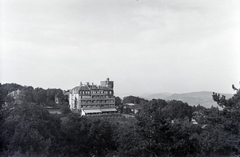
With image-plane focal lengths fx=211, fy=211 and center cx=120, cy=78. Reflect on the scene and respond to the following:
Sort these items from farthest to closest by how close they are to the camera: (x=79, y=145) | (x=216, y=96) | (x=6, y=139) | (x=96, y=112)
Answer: (x=96, y=112), (x=79, y=145), (x=216, y=96), (x=6, y=139)

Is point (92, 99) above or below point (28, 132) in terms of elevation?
above

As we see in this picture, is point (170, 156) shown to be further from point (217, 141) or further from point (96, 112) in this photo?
point (96, 112)

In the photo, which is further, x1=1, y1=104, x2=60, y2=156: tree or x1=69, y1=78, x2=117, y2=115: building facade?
x1=69, y1=78, x2=117, y2=115: building facade

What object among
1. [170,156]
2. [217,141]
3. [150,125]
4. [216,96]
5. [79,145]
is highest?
[216,96]

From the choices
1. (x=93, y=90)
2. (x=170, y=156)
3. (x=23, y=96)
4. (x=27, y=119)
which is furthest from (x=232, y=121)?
(x=23, y=96)

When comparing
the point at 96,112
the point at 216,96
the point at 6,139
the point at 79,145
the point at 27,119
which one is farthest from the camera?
the point at 96,112

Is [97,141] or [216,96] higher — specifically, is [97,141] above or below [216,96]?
below

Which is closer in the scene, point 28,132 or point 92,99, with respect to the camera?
point 28,132

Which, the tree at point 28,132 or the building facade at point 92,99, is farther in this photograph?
the building facade at point 92,99
